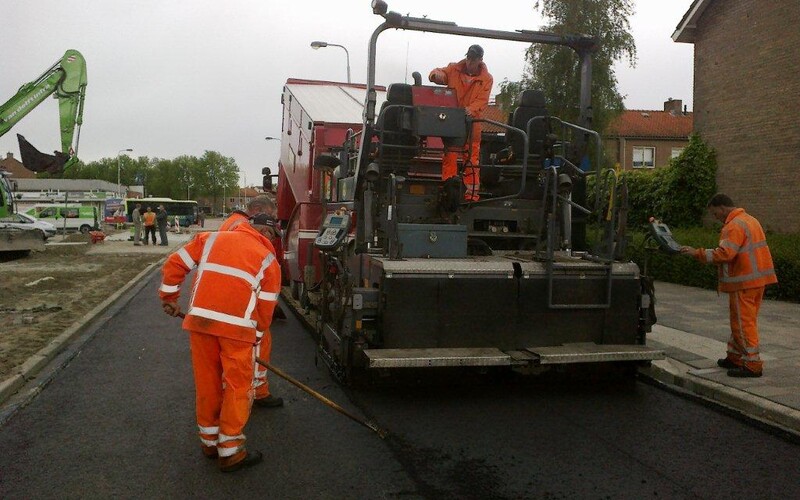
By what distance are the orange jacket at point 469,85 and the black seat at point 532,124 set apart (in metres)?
0.37

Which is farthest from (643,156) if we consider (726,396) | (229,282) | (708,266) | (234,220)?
(229,282)

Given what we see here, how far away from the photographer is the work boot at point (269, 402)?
5.69m

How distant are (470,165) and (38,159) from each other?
1642 centimetres

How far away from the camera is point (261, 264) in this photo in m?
4.52

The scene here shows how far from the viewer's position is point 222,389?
14.7 feet

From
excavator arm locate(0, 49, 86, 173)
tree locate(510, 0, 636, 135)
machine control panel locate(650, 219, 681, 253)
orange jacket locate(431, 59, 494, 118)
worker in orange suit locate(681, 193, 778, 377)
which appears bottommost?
worker in orange suit locate(681, 193, 778, 377)

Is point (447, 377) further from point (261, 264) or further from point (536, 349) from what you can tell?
point (261, 264)

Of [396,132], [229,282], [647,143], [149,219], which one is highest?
[647,143]

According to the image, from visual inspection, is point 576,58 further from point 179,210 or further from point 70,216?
point 179,210

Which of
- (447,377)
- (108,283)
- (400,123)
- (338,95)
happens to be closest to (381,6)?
(400,123)

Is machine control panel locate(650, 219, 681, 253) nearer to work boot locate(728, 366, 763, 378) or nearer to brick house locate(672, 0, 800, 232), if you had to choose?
work boot locate(728, 366, 763, 378)

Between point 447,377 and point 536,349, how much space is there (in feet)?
3.39

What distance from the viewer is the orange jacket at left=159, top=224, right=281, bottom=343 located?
4.33 metres

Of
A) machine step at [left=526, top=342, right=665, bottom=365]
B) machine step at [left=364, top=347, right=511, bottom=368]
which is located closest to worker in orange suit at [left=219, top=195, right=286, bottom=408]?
machine step at [left=364, top=347, right=511, bottom=368]
